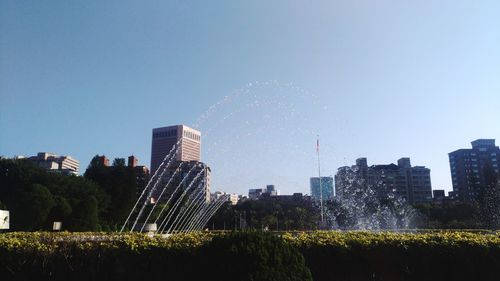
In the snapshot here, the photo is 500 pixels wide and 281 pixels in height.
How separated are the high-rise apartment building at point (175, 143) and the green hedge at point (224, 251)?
47.3 metres

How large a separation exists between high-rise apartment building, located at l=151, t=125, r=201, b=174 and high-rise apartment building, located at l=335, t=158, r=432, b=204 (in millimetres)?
29831

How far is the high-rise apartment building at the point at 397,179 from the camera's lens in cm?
8906

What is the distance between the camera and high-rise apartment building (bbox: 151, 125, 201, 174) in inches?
2646

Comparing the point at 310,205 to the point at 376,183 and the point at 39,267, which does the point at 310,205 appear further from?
the point at 39,267

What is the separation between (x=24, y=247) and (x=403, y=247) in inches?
320

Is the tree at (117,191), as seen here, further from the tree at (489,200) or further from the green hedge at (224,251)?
the tree at (489,200)

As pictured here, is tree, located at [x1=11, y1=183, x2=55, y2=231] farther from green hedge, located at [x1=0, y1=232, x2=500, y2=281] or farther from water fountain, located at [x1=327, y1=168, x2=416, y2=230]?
water fountain, located at [x1=327, y1=168, x2=416, y2=230]

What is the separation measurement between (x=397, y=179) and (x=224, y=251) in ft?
387

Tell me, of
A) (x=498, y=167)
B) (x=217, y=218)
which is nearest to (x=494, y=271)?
(x=217, y=218)

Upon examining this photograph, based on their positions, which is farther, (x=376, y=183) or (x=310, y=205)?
(x=310, y=205)

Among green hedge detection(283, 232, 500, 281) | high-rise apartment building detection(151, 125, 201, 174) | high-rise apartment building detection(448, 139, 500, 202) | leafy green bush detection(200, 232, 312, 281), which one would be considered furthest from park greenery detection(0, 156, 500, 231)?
high-rise apartment building detection(448, 139, 500, 202)

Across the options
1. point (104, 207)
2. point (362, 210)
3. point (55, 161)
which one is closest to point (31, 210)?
point (104, 207)

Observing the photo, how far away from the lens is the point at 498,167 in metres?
121

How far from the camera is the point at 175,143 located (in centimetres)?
7112
